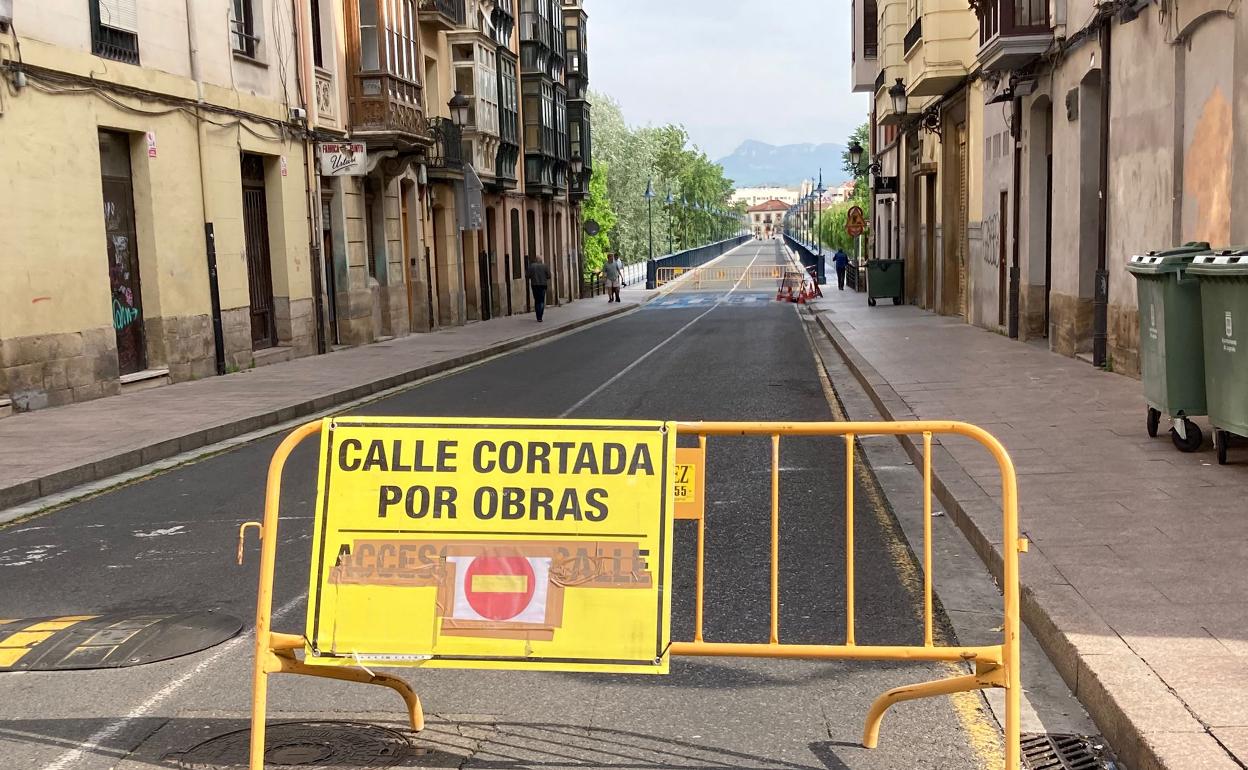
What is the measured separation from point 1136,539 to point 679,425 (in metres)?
3.33

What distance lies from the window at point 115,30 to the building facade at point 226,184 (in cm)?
3

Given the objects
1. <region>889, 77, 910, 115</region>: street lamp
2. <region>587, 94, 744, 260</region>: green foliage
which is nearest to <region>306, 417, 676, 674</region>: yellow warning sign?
<region>889, 77, 910, 115</region>: street lamp

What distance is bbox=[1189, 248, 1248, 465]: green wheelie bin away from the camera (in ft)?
25.6

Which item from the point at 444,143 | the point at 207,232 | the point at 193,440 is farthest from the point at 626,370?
the point at 444,143

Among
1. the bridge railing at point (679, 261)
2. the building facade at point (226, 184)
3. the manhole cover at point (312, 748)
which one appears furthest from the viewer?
the bridge railing at point (679, 261)

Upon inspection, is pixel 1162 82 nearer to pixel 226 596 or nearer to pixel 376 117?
pixel 226 596

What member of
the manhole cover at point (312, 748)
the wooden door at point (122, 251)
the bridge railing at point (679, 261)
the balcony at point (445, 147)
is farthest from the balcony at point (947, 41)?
the bridge railing at point (679, 261)

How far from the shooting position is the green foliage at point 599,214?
7756cm

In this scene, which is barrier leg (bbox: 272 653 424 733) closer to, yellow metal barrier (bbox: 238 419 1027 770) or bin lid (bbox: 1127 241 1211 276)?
yellow metal barrier (bbox: 238 419 1027 770)

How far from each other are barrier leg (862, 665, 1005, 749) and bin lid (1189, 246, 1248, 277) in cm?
481

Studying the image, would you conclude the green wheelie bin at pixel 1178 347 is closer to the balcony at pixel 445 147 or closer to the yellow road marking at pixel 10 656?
the yellow road marking at pixel 10 656

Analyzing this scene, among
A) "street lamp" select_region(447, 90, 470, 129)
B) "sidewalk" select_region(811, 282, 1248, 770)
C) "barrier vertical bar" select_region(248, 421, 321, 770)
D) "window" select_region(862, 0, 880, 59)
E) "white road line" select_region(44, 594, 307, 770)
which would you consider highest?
"window" select_region(862, 0, 880, 59)

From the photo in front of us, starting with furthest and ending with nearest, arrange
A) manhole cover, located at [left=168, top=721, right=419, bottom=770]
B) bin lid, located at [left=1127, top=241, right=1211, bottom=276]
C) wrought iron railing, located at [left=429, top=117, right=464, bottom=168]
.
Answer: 1. wrought iron railing, located at [left=429, top=117, right=464, bottom=168]
2. bin lid, located at [left=1127, top=241, right=1211, bottom=276]
3. manhole cover, located at [left=168, top=721, right=419, bottom=770]

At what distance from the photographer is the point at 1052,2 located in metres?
17.1
